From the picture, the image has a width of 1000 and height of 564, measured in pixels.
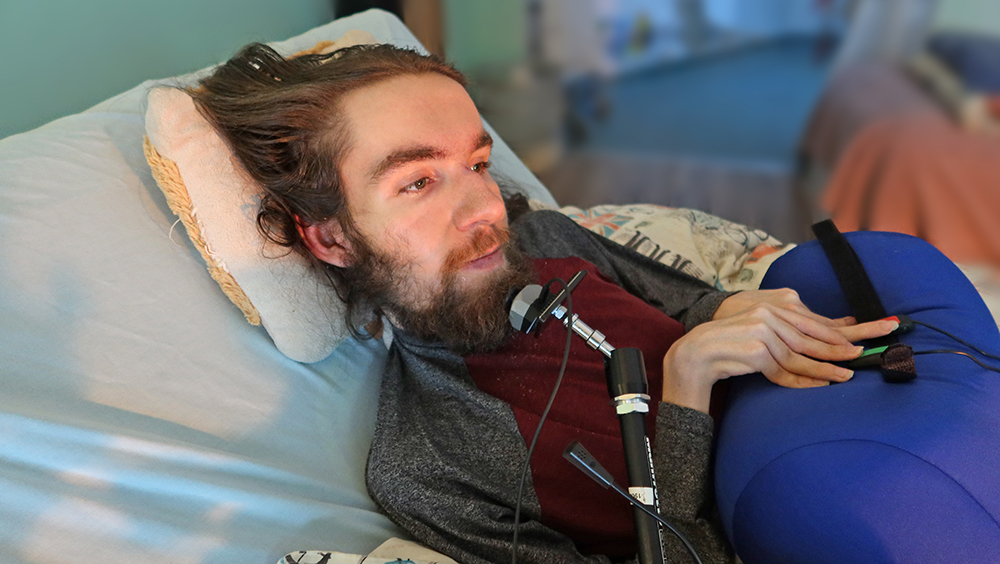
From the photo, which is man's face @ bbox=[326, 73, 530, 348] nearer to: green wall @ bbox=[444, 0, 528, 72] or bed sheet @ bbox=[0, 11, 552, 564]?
bed sheet @ bbox=[0, 11, 552, 564]

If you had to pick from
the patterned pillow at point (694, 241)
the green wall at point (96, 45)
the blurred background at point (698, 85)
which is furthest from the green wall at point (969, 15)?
the green wall at point (96, 45)

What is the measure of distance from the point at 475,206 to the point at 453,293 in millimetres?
131

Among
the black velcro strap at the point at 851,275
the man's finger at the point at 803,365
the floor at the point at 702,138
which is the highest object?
the black velcro strap at the point at 851,275

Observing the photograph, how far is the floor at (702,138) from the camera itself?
1808mm

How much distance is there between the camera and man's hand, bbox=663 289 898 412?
82cm

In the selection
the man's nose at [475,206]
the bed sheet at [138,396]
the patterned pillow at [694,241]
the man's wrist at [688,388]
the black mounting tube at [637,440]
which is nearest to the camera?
the black mounting tube at [637,440]

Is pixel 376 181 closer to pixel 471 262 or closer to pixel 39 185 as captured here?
pixel 471 262

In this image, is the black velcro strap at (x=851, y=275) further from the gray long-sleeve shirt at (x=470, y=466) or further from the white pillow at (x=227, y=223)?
the white pillow at (x=227, y=223)

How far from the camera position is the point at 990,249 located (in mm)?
1457

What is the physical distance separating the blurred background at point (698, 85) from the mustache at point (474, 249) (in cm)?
37

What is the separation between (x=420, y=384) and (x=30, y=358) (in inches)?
19.5

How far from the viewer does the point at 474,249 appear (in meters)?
1.00

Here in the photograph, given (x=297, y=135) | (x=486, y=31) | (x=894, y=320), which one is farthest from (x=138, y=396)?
(x=486, y=31)

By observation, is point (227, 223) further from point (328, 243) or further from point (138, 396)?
point (138, 396)
